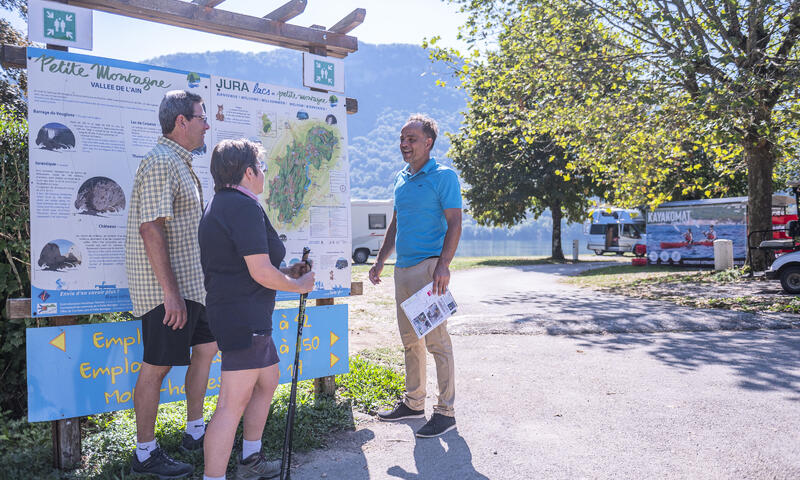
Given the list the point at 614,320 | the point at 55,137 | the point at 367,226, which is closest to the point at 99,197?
the point at 55,137

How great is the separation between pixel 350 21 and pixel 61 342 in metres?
3.24

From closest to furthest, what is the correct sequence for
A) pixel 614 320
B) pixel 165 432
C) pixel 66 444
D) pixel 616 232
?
pixel 66 444, pixel 165 432, pixel 614 320, pixel 616 232

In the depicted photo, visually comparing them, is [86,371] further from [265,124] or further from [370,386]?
[370,386]

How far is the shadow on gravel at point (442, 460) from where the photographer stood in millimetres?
3250

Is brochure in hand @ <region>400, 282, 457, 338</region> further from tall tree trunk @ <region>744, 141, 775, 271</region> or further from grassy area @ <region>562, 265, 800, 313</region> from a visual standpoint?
tall tree trunk @ <region>744, 141, 775, 271</region>

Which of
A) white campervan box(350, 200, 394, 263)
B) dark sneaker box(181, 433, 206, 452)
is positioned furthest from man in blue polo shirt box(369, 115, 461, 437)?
white campervan box(350, 200, 394, 263)

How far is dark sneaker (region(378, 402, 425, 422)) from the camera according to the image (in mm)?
4238

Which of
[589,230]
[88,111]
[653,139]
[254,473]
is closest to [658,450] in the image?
[254,473]

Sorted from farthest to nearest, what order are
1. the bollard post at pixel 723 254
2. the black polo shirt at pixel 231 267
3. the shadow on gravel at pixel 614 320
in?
1. the bollard post at pixel 723 254
2. the shadow on gravel at pixel 614 320
3. the black polo shirt at pixel 231 267

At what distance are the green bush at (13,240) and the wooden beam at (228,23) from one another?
1125 mm

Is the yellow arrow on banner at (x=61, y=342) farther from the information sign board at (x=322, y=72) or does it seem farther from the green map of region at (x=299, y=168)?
the information sign board at (x=322, y=72)

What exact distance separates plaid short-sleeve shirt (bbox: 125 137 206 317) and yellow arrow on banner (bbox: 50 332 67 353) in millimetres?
584

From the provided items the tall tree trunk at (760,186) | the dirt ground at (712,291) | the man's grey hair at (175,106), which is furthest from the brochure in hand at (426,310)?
the tall tree trunk at (760,186)

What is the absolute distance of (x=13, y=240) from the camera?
12.9 feet
